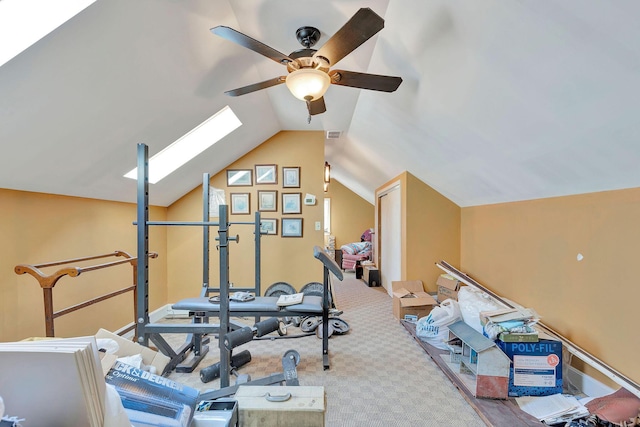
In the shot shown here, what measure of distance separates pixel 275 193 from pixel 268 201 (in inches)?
6.3

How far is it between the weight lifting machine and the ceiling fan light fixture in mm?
884

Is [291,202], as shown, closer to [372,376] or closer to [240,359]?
[240,359]

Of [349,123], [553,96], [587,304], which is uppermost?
[349,123]

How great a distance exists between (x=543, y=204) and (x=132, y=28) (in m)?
3.22

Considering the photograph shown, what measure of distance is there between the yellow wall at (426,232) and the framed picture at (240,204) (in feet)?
7.50

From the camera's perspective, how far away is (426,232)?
3.95 meters

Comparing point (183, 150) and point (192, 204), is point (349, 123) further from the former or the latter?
point (192, 204)

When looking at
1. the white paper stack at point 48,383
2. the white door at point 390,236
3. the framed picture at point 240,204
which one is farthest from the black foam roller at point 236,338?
the white door at point 390,236

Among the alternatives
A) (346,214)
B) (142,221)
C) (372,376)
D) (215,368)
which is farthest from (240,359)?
(346,214)

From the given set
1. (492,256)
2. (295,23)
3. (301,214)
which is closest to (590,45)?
(295,23)

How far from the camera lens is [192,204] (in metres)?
4.13

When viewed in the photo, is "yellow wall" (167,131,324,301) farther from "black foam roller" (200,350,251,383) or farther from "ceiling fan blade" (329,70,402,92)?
"ceiling fan blade" (329,70,402,92)

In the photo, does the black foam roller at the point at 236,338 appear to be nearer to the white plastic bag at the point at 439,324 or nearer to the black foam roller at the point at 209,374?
the black foam roller at the point at 209,374

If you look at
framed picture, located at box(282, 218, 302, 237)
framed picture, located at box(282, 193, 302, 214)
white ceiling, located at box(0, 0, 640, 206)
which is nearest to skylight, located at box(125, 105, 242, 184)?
white ceiling, located at box(0, 0, 640, 206)
